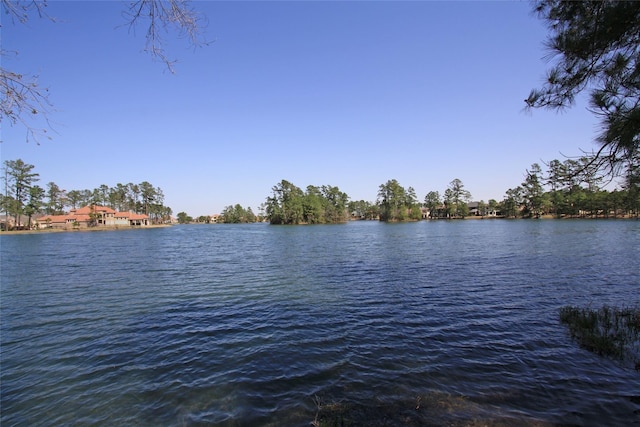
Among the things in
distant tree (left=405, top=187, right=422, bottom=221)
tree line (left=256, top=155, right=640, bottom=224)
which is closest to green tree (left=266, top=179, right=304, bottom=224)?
tree line (left=256, top=155, right=640, bottom=224)

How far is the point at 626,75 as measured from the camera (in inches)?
259

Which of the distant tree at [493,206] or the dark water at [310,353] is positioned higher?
the distant tree at [493,206]

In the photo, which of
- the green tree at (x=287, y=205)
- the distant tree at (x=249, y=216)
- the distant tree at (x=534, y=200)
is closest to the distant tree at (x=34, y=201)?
the green tree at (x=287, y=205)

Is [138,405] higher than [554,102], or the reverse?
[554,102]

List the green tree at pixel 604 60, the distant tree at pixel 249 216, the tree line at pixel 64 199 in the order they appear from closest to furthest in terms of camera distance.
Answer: the green tree at pixel 604 60 < the tree line at pixel 64 199 < the distant tree at pixel 249 216

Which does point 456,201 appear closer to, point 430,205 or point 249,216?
point 430,205

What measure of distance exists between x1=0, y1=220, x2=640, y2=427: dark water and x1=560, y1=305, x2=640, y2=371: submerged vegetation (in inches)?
17.7

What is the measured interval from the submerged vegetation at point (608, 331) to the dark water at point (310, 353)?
1.47 feet

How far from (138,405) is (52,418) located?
5.23 ft

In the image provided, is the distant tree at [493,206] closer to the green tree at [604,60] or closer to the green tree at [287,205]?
the green tree at [287,205]

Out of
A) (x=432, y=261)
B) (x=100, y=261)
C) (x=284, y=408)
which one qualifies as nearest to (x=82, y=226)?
(x=100, y=261)

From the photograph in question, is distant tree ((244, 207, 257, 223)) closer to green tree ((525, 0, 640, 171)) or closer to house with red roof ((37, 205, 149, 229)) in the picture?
house with red roof ((37, 205, 149, 229))

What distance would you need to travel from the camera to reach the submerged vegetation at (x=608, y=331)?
26.8 ft

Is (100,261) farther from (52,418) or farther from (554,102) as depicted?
(554,102)
